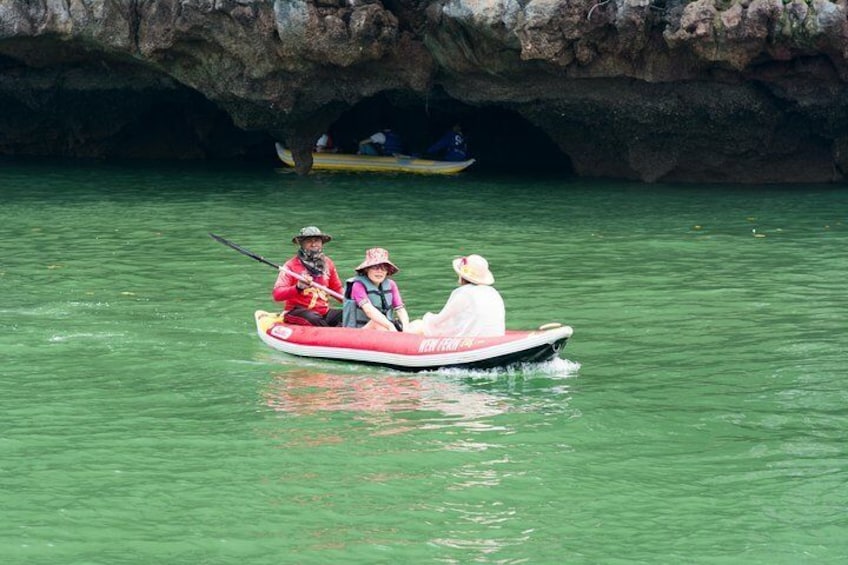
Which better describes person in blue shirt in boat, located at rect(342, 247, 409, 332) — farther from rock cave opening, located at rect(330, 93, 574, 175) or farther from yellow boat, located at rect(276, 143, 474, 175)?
rock cave opening, located at rect(330, 93, 574, 175)

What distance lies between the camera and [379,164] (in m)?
27.4

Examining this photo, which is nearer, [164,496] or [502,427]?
[164,496]

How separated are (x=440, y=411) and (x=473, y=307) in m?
1.45

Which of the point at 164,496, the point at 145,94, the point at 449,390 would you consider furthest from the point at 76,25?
the point at 164,496

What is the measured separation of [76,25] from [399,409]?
16.4 m

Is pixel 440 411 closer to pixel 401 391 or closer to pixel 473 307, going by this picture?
pixel 401 391

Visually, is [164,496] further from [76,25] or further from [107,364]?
[76,25]

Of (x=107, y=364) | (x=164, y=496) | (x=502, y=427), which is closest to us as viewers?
(x=164, y=496)

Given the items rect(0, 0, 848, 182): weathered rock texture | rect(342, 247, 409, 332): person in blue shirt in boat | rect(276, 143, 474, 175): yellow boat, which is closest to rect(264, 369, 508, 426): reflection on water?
rect(342, 247, 409, 332): person in blue shirt in boat

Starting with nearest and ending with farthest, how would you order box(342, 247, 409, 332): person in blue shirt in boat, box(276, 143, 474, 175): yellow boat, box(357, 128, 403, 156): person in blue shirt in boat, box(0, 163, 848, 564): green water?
box(0, 163, 848, 564): green water < box(342, 247, 409, 332): person in blue shirt in boat < box(276, 143, 474, 175): yellow boat < box(357, 128, 403, 156): person in blue shirt in boat

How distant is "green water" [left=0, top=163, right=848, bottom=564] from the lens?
309 inches

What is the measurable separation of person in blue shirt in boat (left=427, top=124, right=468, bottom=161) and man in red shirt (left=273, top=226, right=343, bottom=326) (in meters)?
14.0

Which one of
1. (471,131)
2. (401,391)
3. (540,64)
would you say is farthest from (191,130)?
(401,391)

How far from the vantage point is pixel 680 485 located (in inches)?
338
